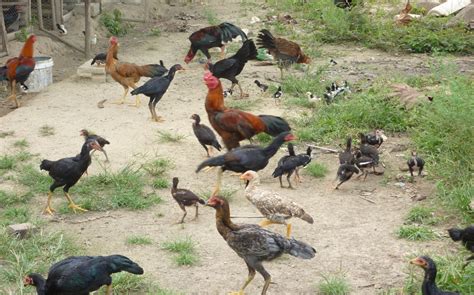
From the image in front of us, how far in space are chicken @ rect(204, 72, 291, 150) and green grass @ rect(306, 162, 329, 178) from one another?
0.58 metres

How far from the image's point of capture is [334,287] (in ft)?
19.4

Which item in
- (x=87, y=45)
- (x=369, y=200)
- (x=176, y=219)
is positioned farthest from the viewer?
(x=87, y=45)

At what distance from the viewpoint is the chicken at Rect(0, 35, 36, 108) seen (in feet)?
37.9

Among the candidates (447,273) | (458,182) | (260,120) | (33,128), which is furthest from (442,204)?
(33,128)

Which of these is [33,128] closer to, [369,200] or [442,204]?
[369,200]

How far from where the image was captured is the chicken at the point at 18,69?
11.5m

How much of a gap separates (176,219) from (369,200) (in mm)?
2279

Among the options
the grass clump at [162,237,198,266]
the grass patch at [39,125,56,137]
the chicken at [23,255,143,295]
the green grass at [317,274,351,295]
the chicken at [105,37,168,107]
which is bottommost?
the grass patch at [39,125,56,137]

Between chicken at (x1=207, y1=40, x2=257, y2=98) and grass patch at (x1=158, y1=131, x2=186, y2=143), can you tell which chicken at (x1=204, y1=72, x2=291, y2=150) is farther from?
chicken at (x1=207, y1=40, x2=257, y2=98)

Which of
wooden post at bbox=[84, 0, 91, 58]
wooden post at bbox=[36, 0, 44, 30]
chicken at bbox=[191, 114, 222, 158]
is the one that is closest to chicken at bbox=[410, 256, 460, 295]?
chicken at bbox=[191, 114, 222, 158]

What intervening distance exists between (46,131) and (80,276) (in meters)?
5.09

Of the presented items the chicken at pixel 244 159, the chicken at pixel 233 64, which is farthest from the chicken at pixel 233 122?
the chicken at pixel 233 64

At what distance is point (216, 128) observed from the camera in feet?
29.2

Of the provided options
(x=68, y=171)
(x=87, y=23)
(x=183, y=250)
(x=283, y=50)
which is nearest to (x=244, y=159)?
(x=183, y=250)
